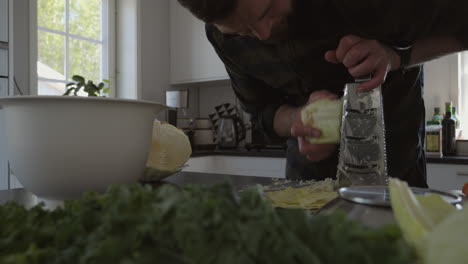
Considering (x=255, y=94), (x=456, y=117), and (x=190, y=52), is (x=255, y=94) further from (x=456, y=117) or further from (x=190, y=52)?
(x=190, y=52)

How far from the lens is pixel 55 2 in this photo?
8.06 feet

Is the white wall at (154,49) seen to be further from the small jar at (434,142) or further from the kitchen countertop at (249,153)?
the small jar at (434,142)

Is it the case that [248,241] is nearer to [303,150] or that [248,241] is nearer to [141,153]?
[141,153]

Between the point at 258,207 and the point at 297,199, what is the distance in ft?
1.29

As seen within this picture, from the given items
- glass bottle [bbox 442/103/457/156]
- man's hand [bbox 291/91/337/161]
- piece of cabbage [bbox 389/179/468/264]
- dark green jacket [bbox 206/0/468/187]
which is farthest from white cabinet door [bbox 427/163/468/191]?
piece of cabbage [bbox 389/179/468/264]

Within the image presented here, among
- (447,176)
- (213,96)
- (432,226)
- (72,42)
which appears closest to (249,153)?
(213,96)

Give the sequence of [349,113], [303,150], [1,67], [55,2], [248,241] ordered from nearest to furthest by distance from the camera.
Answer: [248,241], [349,113], [303,150], [1,67], [55,2]

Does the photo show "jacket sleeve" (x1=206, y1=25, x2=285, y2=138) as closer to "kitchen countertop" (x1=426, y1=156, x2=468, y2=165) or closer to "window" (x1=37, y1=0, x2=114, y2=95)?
"kitchen countertop" (x1=426, y1=156, x2=468, y2=165)

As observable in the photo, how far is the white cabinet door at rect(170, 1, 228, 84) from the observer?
111 inches

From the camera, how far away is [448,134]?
213 centimetres

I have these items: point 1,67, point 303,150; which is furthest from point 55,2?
point 303,150

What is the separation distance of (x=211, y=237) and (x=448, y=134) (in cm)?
231

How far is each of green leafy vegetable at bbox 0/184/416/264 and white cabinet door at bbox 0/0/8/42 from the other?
6.00ft

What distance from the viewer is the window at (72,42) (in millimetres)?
2389
